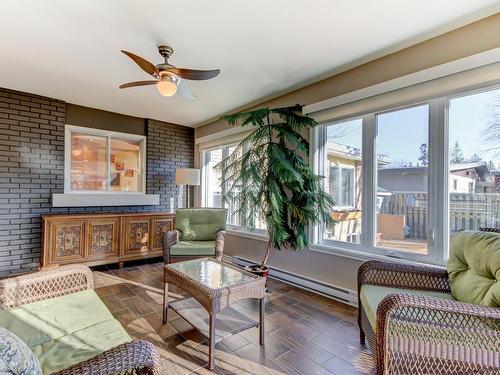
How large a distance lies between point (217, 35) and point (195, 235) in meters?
2.39

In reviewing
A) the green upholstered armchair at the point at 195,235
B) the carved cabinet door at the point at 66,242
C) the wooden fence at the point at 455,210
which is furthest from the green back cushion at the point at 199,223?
the wooden fence at the point at 455,210

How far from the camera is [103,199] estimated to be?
159 inches

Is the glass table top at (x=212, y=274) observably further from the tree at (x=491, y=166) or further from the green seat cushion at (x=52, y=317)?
the tree at (x=491, y=166)

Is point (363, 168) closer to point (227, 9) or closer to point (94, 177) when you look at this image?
point (227, 9)

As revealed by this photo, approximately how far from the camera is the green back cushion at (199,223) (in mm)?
3543

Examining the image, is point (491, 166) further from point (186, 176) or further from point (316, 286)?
point (186, 176)

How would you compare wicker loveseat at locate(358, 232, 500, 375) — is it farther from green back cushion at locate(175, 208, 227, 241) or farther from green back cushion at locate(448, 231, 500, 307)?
green back cushion at locate(175, 208, 227, 241)

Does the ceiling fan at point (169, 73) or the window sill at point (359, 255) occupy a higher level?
the ceiling fan at point (169, 73)

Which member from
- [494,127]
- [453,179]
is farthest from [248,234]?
[494,127]

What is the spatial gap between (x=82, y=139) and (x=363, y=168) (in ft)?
13.1

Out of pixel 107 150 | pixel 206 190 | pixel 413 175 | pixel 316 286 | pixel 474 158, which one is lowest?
pixel 316 286

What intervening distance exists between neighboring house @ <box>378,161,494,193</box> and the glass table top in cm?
159

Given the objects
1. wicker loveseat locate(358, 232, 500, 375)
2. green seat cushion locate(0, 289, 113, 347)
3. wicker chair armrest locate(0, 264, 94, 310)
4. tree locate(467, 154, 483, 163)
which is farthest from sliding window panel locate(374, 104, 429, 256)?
wicker chair armrest locate(0, 264, 94, 310)

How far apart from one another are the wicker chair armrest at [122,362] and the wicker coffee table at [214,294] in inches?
26.9
